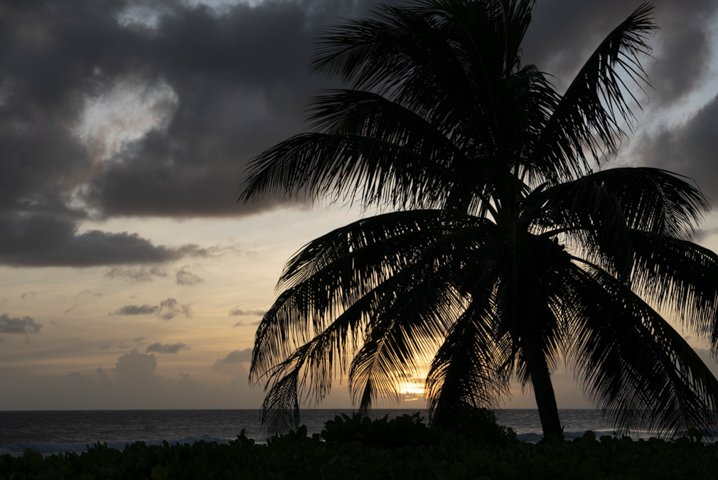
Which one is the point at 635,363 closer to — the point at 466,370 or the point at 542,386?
the point at 542,386

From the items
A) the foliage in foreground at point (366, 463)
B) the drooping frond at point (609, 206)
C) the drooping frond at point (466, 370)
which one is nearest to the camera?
the foliage in foreground at point (366, 463)

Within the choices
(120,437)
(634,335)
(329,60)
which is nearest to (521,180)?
(634,335)

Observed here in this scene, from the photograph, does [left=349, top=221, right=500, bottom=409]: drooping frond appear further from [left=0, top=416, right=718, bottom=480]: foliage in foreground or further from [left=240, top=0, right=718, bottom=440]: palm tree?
[left=0, top=416, right=718, bottom=480]: foliage in foreground

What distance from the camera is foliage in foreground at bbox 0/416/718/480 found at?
293cm

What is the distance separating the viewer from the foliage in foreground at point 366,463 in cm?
293

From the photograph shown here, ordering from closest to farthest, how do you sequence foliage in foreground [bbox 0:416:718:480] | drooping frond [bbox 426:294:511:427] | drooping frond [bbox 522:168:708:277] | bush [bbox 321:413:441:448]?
foliage in foreground [bbox 0:416:718:480] → bush [bbox 321:413:441:448] → drooping frond [bbox 522:168:708:277] → drooping frond [bbox 426:294:511:427]

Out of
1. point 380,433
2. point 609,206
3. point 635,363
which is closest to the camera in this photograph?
point 380,433

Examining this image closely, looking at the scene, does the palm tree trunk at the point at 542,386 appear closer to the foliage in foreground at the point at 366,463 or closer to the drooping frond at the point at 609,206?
the drooping frond at the point at 609,206

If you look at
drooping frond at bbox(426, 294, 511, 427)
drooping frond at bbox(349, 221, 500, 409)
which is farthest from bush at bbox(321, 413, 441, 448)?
drooping frond at bbox(426, 294, 511, 427)

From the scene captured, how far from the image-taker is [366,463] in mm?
3199

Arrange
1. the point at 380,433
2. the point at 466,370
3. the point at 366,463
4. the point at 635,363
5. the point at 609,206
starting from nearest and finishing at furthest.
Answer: the point at 366,463
the point at 380,433
the point at 609,206
the point at 635,363
the point at 466,370

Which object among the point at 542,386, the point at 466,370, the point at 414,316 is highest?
the point at 414,316

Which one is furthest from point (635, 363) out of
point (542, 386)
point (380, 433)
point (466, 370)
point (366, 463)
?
point (366, 463)

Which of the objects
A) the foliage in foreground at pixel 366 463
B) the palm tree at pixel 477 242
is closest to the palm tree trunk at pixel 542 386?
the palm tree at pixel 477 242
